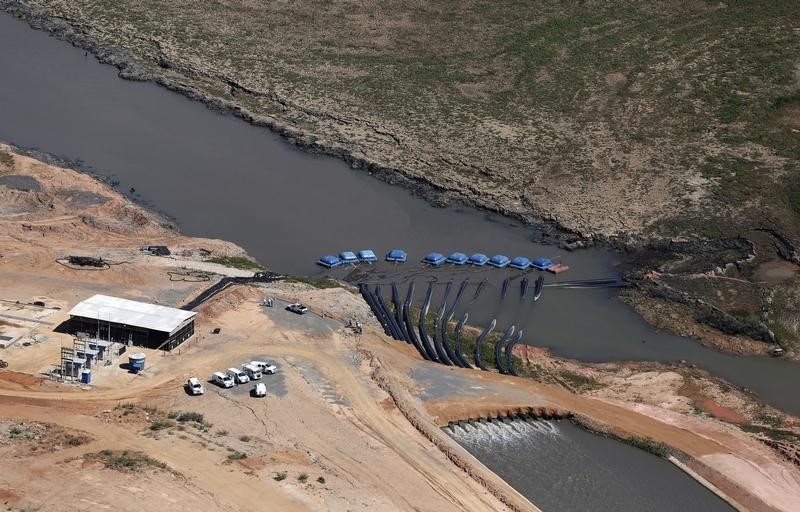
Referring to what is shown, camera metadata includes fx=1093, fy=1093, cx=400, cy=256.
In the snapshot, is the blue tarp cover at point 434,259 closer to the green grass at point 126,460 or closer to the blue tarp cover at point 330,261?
the blue tarp cover at point 330,261

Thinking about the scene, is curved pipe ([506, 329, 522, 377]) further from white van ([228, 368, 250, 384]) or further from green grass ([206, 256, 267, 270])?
green grass ([206, 256, 267, 270])

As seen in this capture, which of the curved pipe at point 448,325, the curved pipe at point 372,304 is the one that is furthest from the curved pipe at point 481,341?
the curved pipe at point 372,304

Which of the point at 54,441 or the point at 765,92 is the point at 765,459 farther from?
the point at 765,92

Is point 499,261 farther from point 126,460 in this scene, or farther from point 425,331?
point 126,460

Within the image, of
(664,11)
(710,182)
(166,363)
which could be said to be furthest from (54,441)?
(664,11)

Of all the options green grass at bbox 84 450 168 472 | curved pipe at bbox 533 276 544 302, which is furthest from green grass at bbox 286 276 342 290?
green grass at bbox 84 450 168 472
